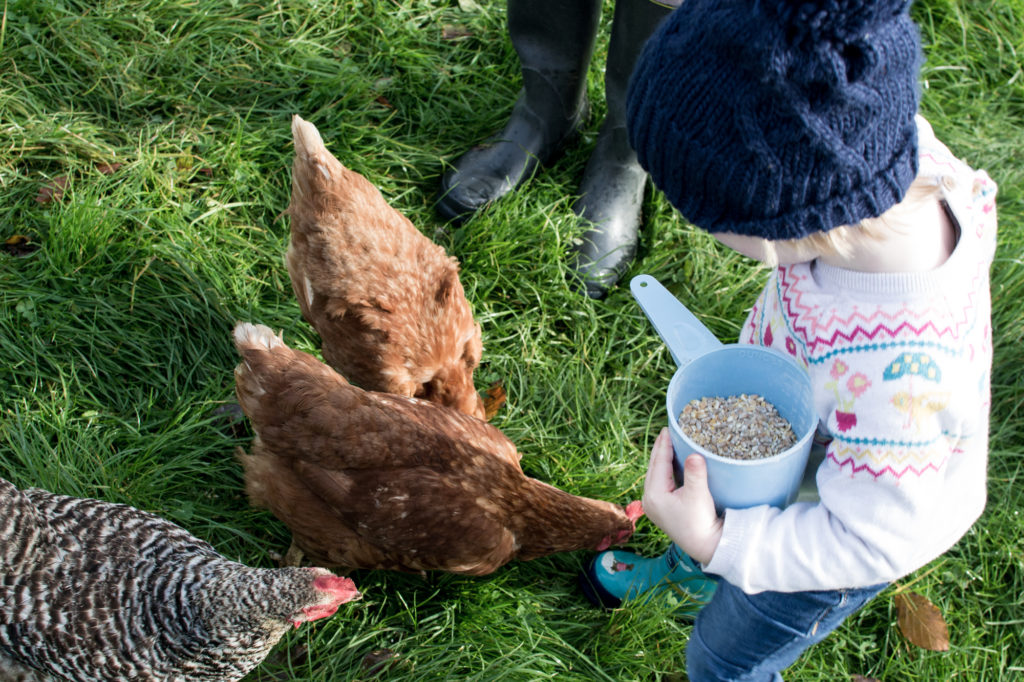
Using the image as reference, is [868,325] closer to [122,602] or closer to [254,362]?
[254,362]

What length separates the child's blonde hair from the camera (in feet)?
3.94

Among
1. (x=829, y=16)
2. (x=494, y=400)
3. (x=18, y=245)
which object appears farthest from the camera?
(x=18, y=245)

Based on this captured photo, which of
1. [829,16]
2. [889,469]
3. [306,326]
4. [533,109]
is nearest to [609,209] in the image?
[533,109]

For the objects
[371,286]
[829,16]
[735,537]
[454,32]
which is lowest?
[371,286]

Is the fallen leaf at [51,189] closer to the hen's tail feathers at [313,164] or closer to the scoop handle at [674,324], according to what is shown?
the hen's tail feathers at [313,164]

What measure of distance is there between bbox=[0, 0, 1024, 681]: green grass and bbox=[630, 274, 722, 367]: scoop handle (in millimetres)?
982

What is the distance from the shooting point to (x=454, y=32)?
348 cm

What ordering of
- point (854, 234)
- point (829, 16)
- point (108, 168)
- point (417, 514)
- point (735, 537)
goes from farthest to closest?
1. point (108, 168)
2. point (417, 514)
3. point (735, 537)
4. point (854, 234)
5. point (829, 16)

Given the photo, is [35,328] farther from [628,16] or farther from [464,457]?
[628,16]

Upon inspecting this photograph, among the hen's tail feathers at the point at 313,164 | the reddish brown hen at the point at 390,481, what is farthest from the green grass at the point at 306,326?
the hen's tail feathers at the point at 313,164

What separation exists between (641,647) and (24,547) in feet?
5.53

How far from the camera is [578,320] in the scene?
2.88 m

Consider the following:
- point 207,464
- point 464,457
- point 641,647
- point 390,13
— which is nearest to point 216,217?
point 207,464

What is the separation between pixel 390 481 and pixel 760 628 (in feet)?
3.32
